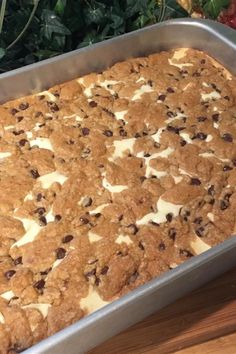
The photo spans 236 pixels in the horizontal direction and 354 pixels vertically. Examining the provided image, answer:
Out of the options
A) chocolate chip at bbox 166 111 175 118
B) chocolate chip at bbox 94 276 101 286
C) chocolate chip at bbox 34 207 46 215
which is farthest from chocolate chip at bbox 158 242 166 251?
chocolate chip at bbox 166 111 175 118

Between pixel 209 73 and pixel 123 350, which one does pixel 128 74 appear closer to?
pixel 209 73

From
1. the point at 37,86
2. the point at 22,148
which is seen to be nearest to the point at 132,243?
the point at 22,148

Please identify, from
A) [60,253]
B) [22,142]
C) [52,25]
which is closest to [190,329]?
[60,253]

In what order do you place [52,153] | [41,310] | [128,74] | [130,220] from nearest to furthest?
[41,310]
[130,220]
[52,153]
[128,74]

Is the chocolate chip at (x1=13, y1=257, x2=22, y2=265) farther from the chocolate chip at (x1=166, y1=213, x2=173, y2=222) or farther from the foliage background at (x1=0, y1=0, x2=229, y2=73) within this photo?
the foliage background at (x1=0, y1=0, x2=229, y2=73)

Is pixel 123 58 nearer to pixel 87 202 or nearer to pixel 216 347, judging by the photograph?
pixel 87 202

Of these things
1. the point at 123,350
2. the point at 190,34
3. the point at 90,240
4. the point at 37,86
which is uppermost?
the point at 190,34
